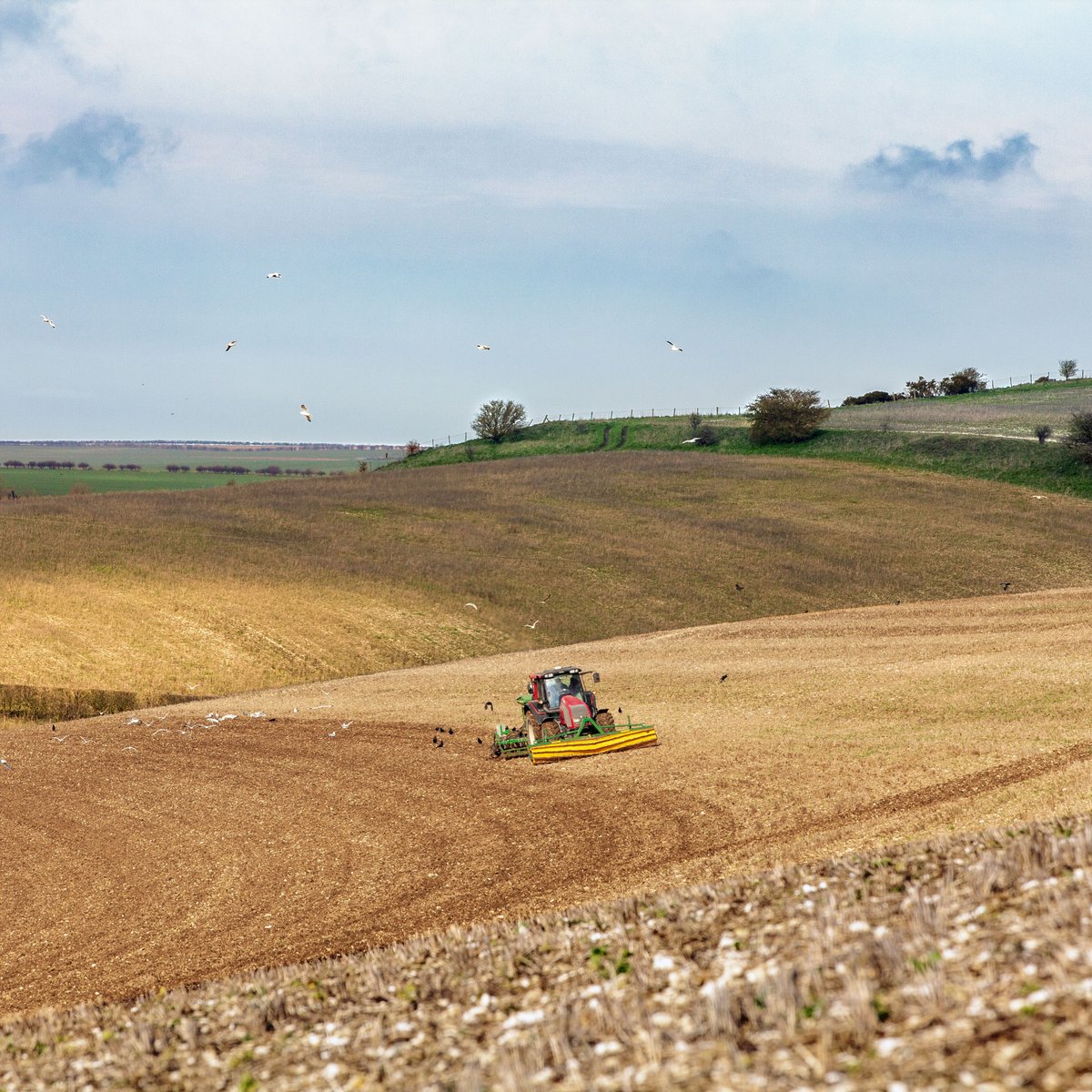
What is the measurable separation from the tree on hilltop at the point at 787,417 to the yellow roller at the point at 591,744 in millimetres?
86956

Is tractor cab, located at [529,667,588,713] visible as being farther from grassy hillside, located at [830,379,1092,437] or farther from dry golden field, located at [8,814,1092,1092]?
grassy hillside, located at [830,379,1092,437]

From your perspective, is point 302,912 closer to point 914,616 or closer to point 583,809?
point 583,809

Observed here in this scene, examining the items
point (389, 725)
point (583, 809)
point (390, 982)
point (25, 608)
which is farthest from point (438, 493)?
point (390, 982)

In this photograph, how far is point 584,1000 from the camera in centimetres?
901

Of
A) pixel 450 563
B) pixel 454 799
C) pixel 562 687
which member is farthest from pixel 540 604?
pixel 454 799

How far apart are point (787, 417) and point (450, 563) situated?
5752cm

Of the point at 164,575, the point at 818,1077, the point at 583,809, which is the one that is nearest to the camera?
the point at 818,1077

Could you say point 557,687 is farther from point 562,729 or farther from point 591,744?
point 591,744

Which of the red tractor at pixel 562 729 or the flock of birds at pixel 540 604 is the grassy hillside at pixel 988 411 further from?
the red tractor at pixel 562 729

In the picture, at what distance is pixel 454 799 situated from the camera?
22594mm

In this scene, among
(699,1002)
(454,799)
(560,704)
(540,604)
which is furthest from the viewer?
(540,604)

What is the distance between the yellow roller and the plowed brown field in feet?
1.72

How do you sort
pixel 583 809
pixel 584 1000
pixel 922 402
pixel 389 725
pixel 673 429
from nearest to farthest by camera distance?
pixel 584 1000
pixel 583 809
pixel 389 725
pixel 673 429
pixel 922 402

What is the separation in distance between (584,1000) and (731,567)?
55742 mm
